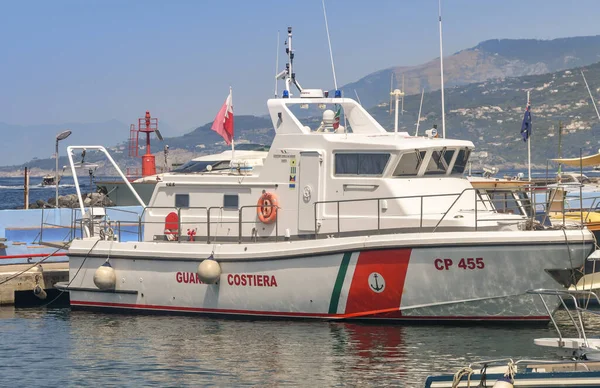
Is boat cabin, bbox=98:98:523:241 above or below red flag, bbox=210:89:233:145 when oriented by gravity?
below

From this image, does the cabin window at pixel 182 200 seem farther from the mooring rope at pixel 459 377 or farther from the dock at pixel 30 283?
the mooring rope at pixel 459 377

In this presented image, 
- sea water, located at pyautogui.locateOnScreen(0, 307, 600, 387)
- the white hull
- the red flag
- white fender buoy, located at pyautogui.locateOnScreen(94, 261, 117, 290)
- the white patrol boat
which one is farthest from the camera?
the red flag

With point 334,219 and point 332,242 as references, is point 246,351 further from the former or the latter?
A: point 334,219

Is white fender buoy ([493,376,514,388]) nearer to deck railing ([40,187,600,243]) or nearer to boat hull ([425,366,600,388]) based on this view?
boat hull ([425,366,600,388])

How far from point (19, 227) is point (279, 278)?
13.0 m

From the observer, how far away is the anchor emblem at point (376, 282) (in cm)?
1662

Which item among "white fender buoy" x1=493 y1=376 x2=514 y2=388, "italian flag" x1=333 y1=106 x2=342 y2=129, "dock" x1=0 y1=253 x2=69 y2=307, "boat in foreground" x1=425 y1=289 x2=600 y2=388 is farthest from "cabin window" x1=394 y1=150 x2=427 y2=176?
"dock" x1=0 y1=253 x2=69 y2=307

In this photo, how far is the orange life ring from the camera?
713 inches

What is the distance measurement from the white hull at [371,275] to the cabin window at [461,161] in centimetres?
253

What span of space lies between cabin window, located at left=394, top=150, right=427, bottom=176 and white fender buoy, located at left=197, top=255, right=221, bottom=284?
11.5 feet

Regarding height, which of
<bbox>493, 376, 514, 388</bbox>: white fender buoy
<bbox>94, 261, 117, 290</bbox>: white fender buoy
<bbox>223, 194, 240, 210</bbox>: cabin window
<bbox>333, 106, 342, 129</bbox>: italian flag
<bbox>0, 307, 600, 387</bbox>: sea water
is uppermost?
<bbox>333, 106, 342, 129</bbox>: italian flag

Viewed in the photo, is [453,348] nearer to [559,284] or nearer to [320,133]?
[559,284]

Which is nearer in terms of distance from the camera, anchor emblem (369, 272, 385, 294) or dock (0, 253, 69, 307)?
anchor emblem (369, 272, 385, 294)

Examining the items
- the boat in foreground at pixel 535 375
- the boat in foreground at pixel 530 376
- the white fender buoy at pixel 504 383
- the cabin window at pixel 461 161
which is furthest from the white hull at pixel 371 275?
the white fender buoy at pixel 504 383
